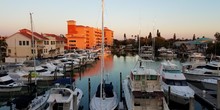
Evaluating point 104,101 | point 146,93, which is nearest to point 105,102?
point 104,101

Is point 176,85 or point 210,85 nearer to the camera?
point 176,85

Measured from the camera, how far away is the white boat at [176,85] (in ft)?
63.9

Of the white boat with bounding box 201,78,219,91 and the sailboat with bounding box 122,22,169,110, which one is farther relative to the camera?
the white boat with bounding box 201,78,219,91

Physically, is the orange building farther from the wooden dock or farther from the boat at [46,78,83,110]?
the boat at [46,78,83,110]

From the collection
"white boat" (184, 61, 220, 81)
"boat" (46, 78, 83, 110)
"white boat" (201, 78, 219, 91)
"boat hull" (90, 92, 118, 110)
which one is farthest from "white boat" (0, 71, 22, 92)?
"white boat" (184, 61, 220, 81)

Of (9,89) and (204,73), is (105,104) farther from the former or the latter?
(204,73)

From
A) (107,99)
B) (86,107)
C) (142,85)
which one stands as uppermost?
(142,85)

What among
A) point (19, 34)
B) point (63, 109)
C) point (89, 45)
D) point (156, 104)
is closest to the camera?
point (63, 109)

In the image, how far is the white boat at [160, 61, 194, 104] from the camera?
19484 millimetres

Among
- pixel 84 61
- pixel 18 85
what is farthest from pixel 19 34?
pixel 18 85

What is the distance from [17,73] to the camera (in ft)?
103

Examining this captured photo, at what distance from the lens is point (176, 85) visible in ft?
70.8

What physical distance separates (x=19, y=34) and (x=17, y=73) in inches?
1041

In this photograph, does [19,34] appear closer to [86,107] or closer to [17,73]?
[17,73]
